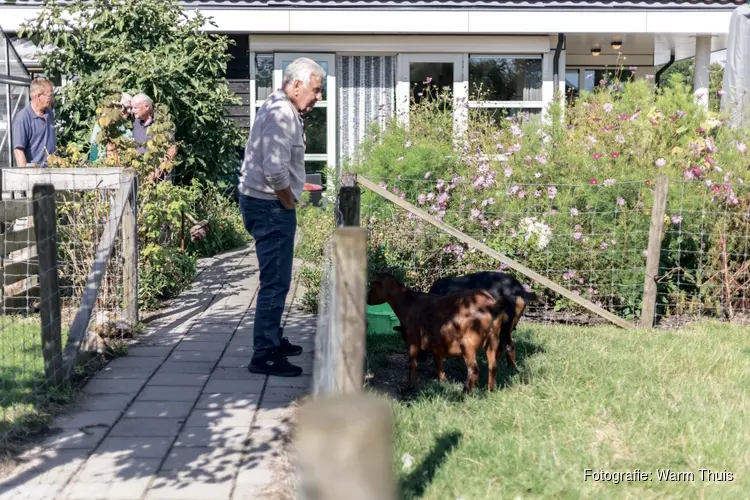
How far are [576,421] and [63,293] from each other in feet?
15.6

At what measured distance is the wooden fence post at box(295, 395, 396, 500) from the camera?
65.6 inches

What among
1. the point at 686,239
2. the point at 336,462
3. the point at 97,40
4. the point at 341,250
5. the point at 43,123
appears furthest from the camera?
the point at 97,40

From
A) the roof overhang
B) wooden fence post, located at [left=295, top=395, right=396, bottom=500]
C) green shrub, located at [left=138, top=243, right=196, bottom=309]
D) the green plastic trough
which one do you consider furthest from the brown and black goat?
the roof overhang

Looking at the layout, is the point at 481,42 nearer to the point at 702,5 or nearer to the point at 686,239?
the point at 702,5

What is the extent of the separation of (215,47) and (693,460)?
863 cm

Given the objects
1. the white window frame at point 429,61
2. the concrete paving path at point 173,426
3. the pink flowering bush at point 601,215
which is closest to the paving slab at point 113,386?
the concrete paving path at point 173,426

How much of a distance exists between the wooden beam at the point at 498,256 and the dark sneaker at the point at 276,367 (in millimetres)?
1596

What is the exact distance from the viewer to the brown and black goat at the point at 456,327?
512 centimetres

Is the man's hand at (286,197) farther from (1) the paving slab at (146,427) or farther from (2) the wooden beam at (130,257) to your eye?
(2) the wooden beam at (130,257)

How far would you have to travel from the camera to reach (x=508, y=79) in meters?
14.5

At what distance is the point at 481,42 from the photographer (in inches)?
551

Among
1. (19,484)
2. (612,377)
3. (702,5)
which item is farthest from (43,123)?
(702,5)

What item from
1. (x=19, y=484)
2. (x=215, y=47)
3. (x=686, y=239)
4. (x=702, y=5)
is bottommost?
(x=19, y=484)

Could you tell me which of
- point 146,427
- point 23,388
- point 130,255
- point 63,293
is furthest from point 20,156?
point 146,427
